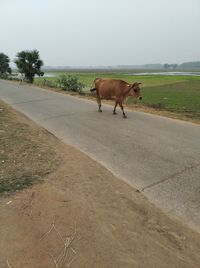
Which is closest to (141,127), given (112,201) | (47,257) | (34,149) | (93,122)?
(93,122)

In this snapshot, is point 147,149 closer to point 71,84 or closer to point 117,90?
point 117,90

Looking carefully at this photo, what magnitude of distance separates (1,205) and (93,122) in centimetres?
594

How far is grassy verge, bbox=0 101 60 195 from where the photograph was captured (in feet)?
15.9

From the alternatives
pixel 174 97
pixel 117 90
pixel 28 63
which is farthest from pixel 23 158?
pixel 28 63

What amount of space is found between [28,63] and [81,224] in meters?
37.2

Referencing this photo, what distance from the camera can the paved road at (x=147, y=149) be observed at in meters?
4.43

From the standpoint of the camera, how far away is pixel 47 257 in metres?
2.97

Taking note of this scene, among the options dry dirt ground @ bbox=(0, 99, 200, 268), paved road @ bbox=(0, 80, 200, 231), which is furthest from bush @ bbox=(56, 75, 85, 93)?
dry dirt ground @ bbox=(0, 99, 200, 268)

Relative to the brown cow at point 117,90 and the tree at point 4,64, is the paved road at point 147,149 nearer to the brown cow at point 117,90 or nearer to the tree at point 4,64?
the brown cow at point 117,90

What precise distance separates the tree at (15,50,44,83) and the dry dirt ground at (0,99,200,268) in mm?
34369

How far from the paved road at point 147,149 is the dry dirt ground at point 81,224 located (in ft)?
1.03

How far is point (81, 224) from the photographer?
3.55m

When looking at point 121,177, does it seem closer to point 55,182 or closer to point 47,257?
point 55,182

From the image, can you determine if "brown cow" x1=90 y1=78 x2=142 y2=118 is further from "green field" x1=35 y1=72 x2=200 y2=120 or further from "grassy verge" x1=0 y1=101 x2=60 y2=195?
"grassy verge" x1=0 y1=101 x2=60 y2=195
